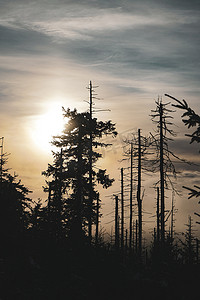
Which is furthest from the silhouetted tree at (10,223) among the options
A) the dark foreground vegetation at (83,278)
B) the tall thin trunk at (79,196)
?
the tall thin trunk at (79,196)

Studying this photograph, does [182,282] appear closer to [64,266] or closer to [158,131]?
[64,266]

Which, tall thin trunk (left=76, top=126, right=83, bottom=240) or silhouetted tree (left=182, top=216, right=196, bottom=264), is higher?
tall thin trunk (left=76, top=126, right=83, bottom=240)

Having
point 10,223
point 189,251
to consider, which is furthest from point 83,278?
point 189,251

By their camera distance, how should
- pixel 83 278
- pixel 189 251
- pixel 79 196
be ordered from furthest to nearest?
pixel 189 251
pixel 79 196
pixel 83 278

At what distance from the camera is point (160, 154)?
2839 centimetres

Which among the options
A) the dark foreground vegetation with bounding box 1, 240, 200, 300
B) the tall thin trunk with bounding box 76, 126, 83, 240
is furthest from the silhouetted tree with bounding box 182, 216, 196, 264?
the tall thin trunk with bounding box 76, 126, 83, 240

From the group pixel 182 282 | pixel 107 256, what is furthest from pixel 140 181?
pixel 182 282

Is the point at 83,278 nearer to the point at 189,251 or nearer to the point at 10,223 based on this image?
the point at 10,223

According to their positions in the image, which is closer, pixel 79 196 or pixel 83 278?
pixel 83 278

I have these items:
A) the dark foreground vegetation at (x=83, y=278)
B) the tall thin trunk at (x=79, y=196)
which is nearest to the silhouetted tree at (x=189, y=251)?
the dark foreground vegetation at (x=83, y=278)

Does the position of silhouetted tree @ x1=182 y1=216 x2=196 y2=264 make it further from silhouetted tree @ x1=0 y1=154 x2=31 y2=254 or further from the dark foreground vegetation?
silhouetted tree @ x1=0 y1=154 x2=31 y2=254

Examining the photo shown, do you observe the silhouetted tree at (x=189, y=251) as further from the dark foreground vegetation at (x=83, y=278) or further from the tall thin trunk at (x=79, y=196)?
the tall thin trunk at (x=79, y=196)

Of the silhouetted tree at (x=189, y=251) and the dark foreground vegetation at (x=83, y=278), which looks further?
the silhouetted tree at (x=189, y=251)

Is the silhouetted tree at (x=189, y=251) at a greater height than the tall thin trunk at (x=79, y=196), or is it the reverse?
the tall thin trunk at (x=79, y=196)
